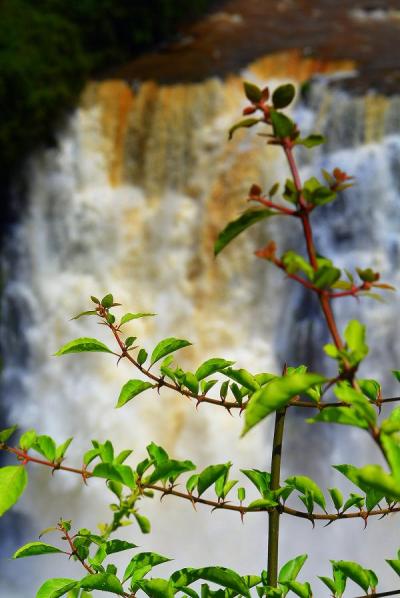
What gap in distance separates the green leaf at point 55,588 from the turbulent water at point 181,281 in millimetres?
5829

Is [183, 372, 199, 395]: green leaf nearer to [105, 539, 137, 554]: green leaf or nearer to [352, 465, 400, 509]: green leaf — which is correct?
[105, 539, 137, 554]: green leaf

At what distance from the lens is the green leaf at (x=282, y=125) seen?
0.72 metres

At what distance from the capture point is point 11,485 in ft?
2.54

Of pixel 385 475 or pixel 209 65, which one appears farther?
pixel 209 65

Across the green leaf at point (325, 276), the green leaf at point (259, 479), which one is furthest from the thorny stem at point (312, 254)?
the green leaf at point (259, 479)

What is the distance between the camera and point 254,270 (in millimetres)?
7309

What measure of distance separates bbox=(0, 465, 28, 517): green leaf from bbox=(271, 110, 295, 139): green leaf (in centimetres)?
43

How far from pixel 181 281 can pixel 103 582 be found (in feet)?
21.5

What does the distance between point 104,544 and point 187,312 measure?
646 centimetres

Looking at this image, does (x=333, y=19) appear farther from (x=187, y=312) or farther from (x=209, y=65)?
(x=187, y=312)

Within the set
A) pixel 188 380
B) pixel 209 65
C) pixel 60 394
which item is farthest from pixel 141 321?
pixel 188 380

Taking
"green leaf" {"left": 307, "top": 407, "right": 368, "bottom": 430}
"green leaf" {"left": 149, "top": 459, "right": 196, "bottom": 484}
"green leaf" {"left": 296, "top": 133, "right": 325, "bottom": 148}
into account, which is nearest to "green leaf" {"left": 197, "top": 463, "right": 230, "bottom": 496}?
"green leaf" {"left": 149, "top": 459, "right": 196, "bottom": 484}

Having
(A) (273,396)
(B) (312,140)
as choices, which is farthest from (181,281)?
(A) (273,396)

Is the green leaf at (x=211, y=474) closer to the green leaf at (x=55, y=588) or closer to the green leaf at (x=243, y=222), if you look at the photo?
the green leaf at (x=55, y=588)
